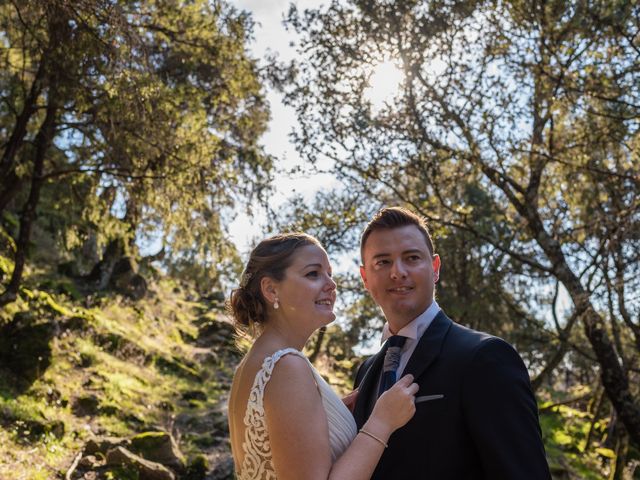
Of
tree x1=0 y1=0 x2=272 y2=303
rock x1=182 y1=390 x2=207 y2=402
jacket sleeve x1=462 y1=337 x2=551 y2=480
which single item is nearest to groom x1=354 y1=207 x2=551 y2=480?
jacket sleeve x1=462 y1=337 x2=551 y2=480

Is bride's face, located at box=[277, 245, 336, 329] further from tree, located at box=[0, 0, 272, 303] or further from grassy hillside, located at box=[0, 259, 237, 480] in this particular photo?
grassy hillside, located at box=[0, 259, 237, 480]

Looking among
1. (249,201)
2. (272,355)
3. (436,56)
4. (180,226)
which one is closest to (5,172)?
(180,226)

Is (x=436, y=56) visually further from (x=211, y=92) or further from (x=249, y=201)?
(x=211, y=92)

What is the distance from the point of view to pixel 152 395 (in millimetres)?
14602

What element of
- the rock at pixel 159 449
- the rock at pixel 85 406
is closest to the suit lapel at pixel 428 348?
the rock at pixel 159 449

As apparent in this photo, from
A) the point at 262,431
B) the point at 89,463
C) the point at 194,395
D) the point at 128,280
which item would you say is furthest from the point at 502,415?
the point at 128,280

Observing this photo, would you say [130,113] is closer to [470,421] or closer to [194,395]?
[470,421]

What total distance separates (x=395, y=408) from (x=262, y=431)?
27.9 inches

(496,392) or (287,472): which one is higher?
(496,392)

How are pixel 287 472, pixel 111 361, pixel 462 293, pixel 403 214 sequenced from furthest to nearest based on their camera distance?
pixel 462 293 < pixel 111 361 < pixel 403 214 < pixel 287 472

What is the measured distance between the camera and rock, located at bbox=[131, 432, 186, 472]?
10609 mm

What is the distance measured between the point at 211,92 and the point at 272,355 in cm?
1166

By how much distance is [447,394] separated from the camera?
9.15ft

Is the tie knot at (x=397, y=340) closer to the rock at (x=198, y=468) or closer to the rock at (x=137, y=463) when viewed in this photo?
the rock at (x=137, y=463)
